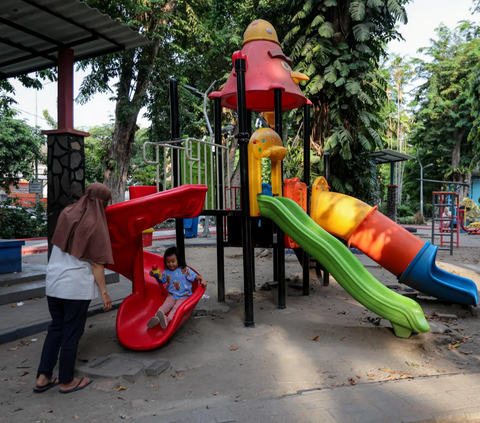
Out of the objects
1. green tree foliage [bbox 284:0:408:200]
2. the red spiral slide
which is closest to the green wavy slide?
the red spiral slide

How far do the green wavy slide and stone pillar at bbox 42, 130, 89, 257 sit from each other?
2.64 meters

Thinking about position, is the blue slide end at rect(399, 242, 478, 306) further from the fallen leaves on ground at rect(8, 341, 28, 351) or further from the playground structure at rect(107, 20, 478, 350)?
the fallen leaves on ground at rect(8, 341, 28, 351)

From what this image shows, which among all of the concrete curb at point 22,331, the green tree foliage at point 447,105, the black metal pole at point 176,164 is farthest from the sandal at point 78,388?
the green tree foliage at point 447,105

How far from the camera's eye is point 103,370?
3.63 meters

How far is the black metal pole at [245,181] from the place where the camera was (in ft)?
16.5

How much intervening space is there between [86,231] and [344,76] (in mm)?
8569

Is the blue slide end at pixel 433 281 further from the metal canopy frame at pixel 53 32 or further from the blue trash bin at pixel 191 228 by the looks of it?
the blue trash bin at pixel 191 228

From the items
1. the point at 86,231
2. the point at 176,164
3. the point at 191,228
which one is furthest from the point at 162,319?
the point at 191,228

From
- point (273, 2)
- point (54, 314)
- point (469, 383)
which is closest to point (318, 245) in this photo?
point (469, 383)

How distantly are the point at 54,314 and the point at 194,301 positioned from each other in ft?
4.98

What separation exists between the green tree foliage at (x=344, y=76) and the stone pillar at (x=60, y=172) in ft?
20.8

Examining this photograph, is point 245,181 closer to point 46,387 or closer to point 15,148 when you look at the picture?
point 46,387

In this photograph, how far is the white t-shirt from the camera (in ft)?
10.5

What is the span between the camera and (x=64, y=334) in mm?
3268
